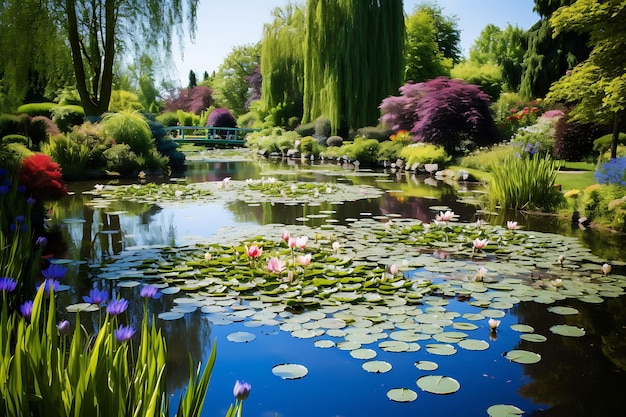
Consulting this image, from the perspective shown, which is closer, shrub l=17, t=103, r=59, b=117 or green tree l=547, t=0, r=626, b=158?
green tree l=547, t=0, r=626, b=158

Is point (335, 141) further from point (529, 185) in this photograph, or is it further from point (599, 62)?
point (529, 185)

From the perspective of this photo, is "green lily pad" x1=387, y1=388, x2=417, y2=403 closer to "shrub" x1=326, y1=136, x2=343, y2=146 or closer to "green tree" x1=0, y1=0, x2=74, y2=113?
"green tree" x1=0, y1=0, x2=74, y2=113

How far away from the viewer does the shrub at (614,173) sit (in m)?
6.14

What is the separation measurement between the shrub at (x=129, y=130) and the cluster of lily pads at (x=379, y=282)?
8310mm

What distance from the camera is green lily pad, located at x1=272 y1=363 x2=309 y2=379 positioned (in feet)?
7.80

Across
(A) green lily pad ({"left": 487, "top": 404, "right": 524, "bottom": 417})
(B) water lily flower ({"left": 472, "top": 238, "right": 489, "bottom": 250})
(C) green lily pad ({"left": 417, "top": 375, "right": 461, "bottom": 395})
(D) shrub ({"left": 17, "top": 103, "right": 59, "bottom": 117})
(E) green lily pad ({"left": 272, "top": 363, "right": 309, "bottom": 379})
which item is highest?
(D) shrub ({"left": 17, "top": 103, "right": 59, "bottom": 117})

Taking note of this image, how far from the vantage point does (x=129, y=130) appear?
1291cm

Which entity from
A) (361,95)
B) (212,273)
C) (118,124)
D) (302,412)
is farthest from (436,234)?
(361,95)

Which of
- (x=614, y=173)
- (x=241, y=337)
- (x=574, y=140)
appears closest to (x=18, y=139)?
(x=241, y=337)

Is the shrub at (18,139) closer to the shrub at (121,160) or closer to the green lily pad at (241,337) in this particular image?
the shrub at (121,160)

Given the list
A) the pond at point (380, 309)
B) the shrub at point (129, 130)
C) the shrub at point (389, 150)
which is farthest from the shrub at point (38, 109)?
the pond at point (380, 309)

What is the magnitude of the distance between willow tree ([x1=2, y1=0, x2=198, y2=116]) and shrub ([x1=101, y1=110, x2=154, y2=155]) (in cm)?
154

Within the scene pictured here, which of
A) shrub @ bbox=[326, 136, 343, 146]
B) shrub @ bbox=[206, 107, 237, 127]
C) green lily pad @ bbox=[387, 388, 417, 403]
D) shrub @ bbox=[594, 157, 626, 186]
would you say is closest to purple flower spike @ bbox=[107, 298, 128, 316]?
green lily pad @ bbox=[387, 388, 417, 403]

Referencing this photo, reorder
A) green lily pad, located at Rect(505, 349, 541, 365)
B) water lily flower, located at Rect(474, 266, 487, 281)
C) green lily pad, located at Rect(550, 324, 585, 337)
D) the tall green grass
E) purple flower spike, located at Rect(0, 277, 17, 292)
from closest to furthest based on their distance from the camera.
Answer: purple flower spike, located at Rect(0, 277, 17, 292), green lily pad, located at Rect(505, 349, 541, 365), green lily pad, located at Rect(550, 324, 585, 337), water lily flower, located at Rect(474, 266, 487, 281), the tall green grass
